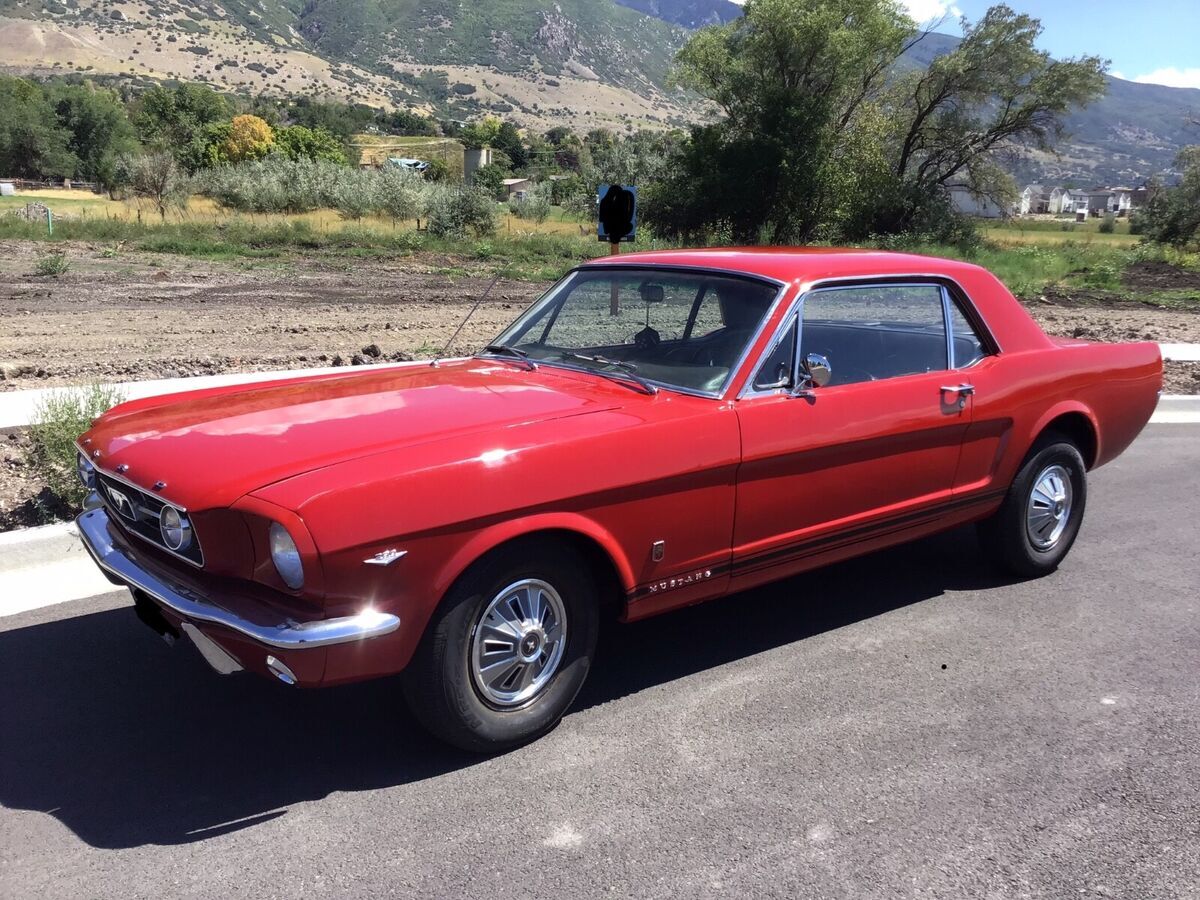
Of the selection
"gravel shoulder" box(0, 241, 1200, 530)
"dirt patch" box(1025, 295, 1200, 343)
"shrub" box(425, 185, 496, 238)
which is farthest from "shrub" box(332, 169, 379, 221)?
"dirt patch" box(1025, 295, 1200, 343)

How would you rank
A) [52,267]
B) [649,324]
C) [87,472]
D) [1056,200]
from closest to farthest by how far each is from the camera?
Result: [87,472] → [649,324] → [52,267] → [1056,200]

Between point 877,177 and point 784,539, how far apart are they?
116 ft

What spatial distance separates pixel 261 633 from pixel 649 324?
2.30m

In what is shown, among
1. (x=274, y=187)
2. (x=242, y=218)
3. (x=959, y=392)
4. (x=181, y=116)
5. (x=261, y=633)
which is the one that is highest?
(x=181, y=116)

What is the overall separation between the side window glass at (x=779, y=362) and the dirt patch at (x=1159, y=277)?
23898 millimetres

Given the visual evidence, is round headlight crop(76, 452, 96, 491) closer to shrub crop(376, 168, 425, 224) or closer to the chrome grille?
the chrome grille

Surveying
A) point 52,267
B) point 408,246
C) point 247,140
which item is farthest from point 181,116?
point 52,267

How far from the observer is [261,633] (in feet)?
9.29

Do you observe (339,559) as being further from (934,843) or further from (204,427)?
(934,843)

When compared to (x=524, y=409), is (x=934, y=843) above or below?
below

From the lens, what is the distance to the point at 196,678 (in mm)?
3934

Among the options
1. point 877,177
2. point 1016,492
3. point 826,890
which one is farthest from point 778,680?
point 877,177

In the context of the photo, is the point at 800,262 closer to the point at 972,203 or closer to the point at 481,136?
the point at 972,203

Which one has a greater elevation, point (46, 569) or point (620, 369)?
point (620, 369)
